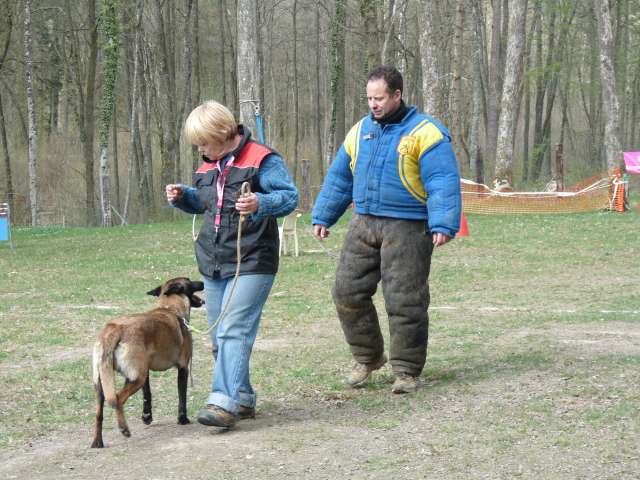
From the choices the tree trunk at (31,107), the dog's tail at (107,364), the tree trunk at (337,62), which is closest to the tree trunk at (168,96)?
the tree trunk at (31,107)

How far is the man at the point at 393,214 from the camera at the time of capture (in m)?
5.69

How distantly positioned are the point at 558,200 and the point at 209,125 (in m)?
18.2

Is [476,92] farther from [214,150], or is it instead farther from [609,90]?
[214,150]

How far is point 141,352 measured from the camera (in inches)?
201

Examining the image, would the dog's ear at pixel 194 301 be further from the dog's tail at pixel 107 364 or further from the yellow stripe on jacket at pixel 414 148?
the yellow stripe on jacket at pixel 414 148

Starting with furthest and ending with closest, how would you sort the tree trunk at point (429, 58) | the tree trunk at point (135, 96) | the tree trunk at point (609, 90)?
the tree trunk at point (135, 96) < the tree trunk at point (609, 90) < the tree trunk at point (429, 58)

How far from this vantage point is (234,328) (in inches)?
205

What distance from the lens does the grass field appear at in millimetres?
4676

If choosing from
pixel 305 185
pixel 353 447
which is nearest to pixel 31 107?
pixel 305 185

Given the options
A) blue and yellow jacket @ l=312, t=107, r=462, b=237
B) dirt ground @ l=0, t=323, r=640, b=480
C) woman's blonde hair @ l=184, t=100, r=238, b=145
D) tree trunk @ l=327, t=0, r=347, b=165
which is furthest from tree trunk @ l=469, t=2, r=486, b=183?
woman's blonde hair @ l=184, t=100, r=238, b=145

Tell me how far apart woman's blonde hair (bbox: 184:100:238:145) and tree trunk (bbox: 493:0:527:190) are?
18.7m

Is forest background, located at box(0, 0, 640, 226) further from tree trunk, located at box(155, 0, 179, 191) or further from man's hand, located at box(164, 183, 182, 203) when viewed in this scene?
man's hand, located at box(164, 183, 182, 203)

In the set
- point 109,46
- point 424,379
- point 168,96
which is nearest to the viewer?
point 424,379

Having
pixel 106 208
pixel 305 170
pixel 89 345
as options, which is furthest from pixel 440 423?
pixel 106 208
